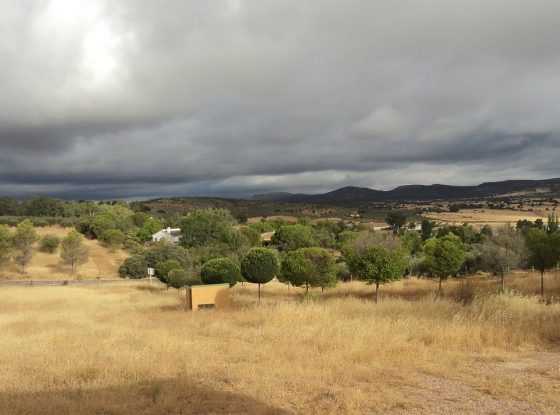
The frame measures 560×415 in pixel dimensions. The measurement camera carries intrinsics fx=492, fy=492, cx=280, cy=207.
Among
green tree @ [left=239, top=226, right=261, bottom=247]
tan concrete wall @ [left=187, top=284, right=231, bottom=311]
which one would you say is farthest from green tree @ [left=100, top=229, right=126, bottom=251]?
tan concrete wall @ [left=187, top=284, right=231, bottom=311]

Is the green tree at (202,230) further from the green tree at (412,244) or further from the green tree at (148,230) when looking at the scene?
the green tree at (412,244)

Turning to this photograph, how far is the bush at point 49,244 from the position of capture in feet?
207

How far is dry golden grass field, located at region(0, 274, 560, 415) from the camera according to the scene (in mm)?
Answer: 7219

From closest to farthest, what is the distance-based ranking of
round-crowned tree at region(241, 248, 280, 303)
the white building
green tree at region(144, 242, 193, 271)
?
1. round-crowned tree at region(241, 248, 280, 303)
2. green tree at region(144, 242, 193, 271)
3. the white building

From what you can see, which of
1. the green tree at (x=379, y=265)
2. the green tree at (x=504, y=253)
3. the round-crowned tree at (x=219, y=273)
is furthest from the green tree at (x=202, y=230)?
the green tree at (x=379, y=265)

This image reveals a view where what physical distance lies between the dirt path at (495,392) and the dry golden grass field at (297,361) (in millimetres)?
26

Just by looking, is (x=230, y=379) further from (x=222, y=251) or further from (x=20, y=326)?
(x=222, y=251)

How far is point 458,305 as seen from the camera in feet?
51.8

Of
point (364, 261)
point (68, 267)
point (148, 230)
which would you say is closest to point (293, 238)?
point (148, 230)

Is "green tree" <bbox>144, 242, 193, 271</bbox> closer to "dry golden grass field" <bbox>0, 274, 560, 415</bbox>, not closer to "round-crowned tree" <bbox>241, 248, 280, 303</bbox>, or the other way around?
"round-crowned tree" <bbox>241, 248, 280, 303</bbox>

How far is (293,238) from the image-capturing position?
207ft

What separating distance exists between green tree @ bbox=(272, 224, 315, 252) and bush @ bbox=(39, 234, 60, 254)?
1114 inches

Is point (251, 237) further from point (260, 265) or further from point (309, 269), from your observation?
point (309, 269)

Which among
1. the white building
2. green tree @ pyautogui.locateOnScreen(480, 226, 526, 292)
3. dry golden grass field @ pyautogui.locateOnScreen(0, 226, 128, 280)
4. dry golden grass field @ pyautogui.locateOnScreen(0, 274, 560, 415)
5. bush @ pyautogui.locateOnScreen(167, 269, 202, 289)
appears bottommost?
dry golden grass field @ pyautogui.locateOnScreen(0, 226, 128, 280)
